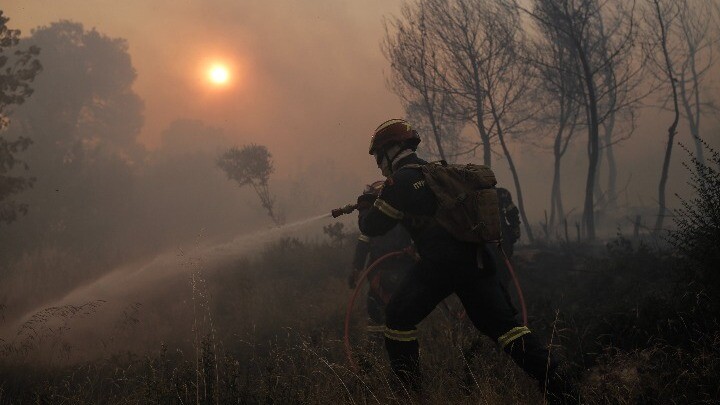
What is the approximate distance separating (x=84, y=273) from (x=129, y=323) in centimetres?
736

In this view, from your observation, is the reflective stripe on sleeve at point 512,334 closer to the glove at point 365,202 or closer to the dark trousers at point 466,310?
the dark trousers at point 466,310

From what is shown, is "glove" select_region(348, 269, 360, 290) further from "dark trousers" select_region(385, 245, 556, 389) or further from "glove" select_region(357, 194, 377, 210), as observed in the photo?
"dark trousers" select_region(385, 245, 556, 389)

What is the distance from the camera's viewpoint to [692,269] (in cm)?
423

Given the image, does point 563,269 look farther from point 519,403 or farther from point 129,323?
point 129,323

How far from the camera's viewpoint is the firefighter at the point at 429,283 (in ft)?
10.2

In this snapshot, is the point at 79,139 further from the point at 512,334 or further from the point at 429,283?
the point at 512,334

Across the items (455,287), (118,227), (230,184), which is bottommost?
(455,287)

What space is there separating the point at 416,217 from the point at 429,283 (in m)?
0.52

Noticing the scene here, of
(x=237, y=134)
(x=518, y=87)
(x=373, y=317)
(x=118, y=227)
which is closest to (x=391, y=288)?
(x=373, y=317)

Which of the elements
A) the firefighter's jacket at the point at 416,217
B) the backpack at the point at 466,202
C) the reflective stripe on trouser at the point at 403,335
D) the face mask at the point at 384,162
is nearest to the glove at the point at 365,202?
the face mask at the point at 384,162

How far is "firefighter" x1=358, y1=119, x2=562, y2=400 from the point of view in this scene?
10.2ft

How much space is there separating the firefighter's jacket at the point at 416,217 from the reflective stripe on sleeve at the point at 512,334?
538mm

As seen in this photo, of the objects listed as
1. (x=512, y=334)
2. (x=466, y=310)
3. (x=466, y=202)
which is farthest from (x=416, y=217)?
(x=512, y=334)

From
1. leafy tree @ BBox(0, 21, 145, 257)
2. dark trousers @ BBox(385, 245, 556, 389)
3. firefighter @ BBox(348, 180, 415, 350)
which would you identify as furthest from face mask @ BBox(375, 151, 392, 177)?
leafy tree @ BBox(0, 21, 145, 257)
